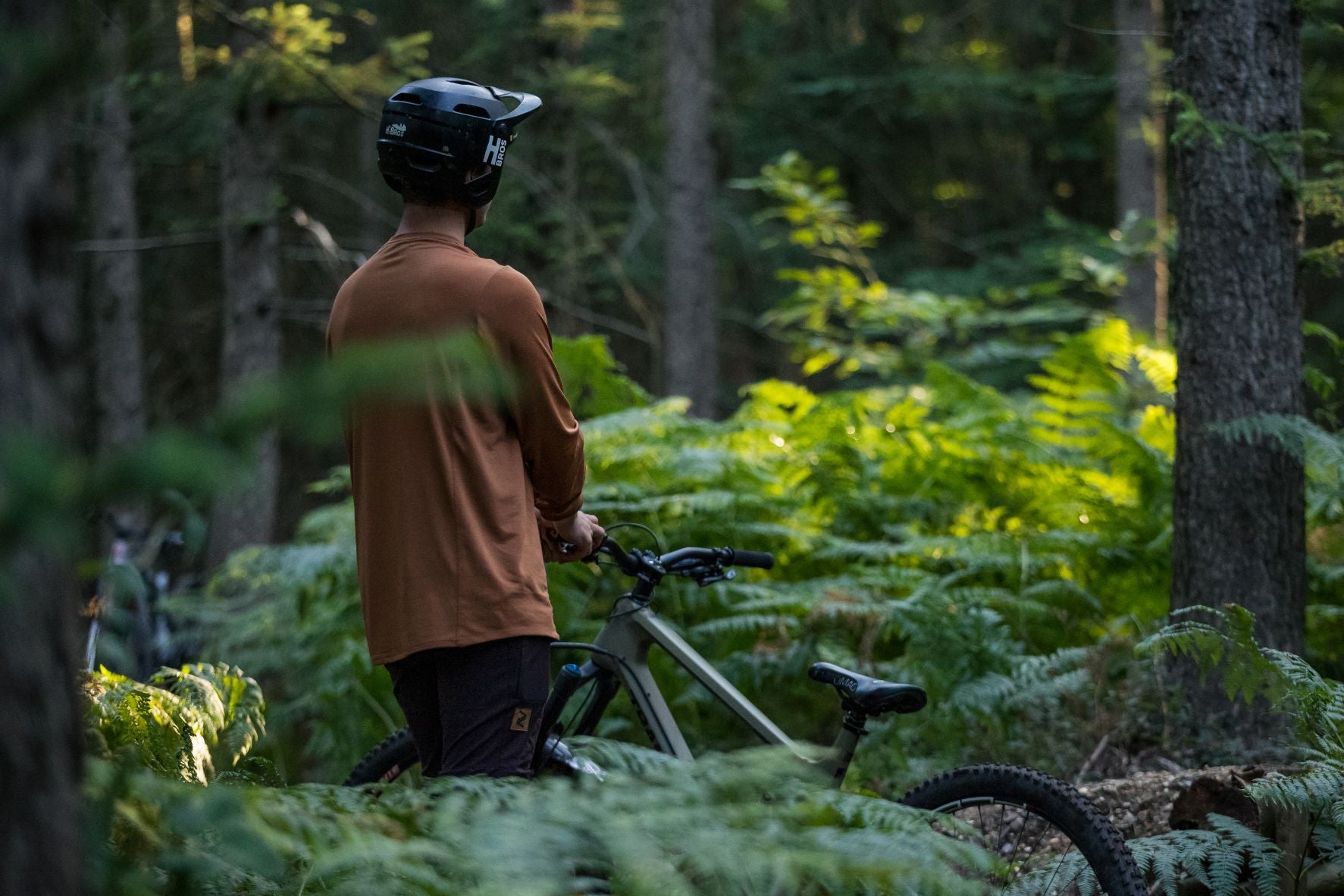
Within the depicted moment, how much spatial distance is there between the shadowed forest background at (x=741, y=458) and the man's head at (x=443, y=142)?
645 mm

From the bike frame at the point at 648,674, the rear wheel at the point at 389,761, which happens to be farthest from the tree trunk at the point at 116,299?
the bike frame at the point at 648,674

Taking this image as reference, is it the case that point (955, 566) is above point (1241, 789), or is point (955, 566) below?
below

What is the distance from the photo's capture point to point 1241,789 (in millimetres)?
3207

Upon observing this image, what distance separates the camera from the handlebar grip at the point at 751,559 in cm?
344

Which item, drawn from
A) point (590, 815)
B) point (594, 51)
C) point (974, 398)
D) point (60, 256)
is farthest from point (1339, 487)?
point (594, 51)

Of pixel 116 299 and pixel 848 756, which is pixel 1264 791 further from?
pixel 116 299

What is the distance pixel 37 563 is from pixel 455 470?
52.4 inches

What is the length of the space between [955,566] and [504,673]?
12.7 feet

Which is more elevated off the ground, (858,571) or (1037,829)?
(1037,829)

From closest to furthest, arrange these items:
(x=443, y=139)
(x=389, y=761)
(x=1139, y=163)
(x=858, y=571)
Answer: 1. (x=443, y=139)
2. (x=389, y=761)
3. (x=858, y=571)
4. (x=1139, y=163)

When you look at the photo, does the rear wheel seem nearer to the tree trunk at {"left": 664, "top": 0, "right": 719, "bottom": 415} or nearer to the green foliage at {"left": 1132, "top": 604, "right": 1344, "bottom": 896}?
the green foliage at {"left": 1132, "top": 604, "right": 1344, "bottom": 896}

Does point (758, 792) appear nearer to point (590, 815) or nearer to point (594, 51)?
point (590, 815)

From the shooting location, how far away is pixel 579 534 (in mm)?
3082

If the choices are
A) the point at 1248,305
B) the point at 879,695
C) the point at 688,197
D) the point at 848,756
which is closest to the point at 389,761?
the point at 848,756
